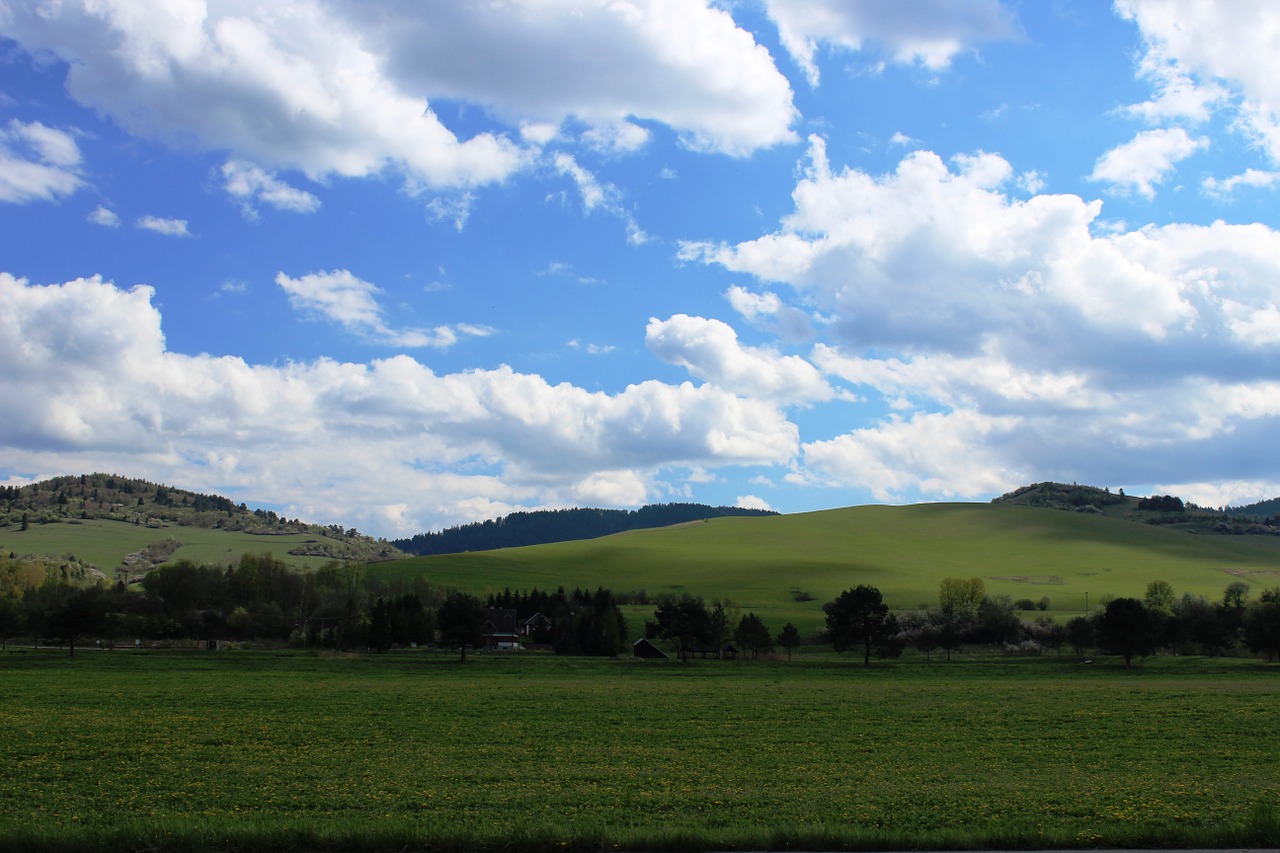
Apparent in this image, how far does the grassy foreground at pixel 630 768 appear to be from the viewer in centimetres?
1464

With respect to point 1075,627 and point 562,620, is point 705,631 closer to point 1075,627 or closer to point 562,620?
point 562,620

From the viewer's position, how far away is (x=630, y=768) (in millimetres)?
21891

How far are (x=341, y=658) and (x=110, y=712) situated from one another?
46.4 meters

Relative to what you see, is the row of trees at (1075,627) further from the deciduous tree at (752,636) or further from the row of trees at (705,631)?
the row of trees at (705,631)

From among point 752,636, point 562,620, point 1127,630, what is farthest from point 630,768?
point 562,620

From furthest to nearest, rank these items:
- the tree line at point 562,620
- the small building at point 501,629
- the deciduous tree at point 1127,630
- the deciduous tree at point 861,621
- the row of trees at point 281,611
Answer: the small building at point 501,629 < the row of trees at point 281,611 < the tree line at point 562,620 < the deciduous tree at point 861,621 < the deciduous tree at point 1127,630

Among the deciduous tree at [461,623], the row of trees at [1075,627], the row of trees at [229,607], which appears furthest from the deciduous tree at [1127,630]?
the row of trees at [229,607]

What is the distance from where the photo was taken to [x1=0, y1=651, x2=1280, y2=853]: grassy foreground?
14641 mm

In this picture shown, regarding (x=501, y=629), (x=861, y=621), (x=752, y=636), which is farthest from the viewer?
(x=501, y=629)

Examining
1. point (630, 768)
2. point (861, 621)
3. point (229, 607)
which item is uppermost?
point (630, 768)

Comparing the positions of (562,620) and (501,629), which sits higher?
(562,620)

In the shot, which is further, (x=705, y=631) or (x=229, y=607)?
(x=229, y=607)

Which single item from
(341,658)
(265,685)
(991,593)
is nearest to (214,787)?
(265,685)

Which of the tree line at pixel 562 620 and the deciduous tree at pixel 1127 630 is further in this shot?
the tree line at pixel 562 620
